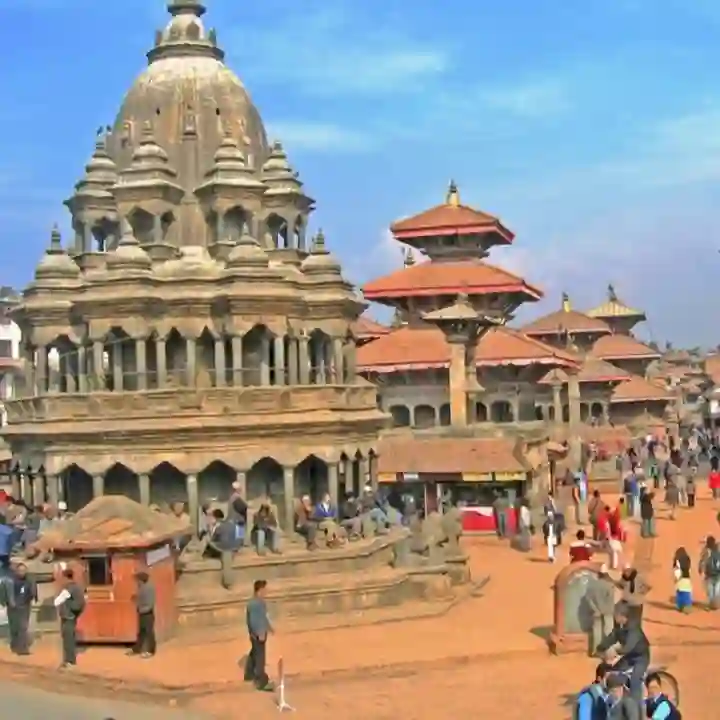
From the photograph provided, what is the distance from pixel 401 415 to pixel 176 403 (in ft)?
54.1

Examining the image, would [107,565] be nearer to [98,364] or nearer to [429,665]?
[429,665]

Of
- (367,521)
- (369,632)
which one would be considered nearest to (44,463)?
(367,521)

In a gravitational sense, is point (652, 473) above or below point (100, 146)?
below

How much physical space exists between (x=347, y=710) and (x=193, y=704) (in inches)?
78.2

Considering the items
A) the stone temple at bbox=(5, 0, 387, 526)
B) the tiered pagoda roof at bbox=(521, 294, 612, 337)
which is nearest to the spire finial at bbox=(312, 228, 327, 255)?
the stone temple at bbox=(5, 0, 387, 526)

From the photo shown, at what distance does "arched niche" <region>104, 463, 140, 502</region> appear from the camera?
23938mm

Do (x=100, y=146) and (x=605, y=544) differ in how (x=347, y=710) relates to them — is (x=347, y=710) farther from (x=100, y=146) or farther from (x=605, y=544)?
(x=100, y=146)

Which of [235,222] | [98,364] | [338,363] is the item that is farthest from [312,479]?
[235,222]

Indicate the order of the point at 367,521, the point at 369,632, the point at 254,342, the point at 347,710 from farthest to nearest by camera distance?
the point at 254,342
the point at 367,521
the point at 369,632
the point at 347,710

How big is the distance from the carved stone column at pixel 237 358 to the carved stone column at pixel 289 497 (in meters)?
2.29

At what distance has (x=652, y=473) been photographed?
139ft

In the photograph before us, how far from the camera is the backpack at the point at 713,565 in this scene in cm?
1980

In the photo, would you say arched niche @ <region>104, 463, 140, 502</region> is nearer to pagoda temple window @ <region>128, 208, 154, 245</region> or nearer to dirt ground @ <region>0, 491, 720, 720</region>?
dirt ground @ <region>0, 491, 720, 720</region>

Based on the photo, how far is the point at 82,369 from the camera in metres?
25.9
